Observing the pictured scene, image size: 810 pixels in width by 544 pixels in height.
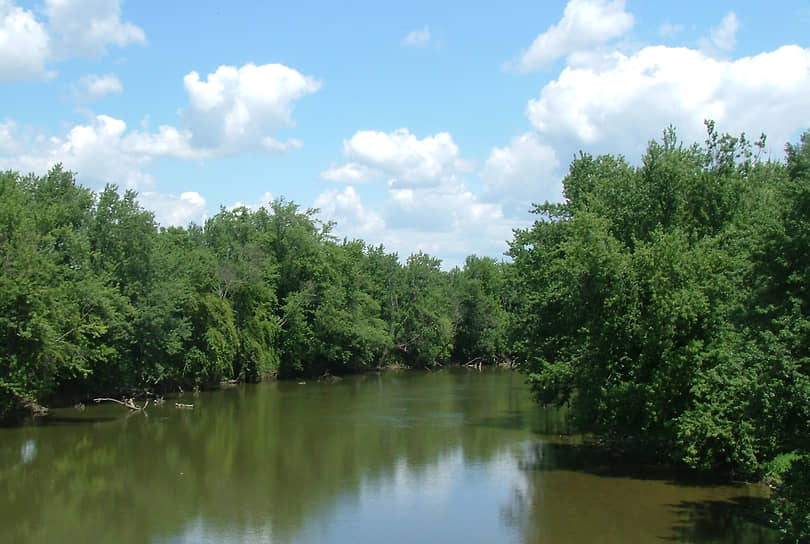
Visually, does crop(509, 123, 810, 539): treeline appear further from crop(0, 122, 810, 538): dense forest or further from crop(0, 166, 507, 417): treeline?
crop(0, 166, 507, 417): treeline

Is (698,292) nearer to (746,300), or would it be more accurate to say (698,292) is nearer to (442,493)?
(746,300)

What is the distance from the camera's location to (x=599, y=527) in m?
18.0

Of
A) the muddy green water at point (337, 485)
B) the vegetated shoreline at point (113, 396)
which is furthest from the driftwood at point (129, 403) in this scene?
the muddy green water at point (337, 485)

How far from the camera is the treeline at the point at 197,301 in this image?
30547 mm

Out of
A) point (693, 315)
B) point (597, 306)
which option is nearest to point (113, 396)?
point (597, 306)

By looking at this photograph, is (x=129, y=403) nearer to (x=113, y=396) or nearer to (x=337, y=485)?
(x=113, y=396)

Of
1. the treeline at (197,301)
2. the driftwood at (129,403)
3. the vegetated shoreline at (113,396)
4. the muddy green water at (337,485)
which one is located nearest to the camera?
the muddy green water at (337,485)

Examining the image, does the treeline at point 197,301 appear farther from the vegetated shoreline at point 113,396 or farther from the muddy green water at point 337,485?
the muddy green water at point 337,485

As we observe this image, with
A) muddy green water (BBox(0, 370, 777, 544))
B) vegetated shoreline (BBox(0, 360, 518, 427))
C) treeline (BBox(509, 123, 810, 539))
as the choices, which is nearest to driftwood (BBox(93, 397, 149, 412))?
vegetated shoreline (BBox(0, 360, 518, 427))

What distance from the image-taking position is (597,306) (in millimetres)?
23656

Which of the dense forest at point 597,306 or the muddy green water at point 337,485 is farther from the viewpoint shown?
the muddy green water at point 337,485

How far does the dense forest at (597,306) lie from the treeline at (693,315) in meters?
0.06

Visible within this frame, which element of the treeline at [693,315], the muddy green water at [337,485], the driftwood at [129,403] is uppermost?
the treeline at [693,315]

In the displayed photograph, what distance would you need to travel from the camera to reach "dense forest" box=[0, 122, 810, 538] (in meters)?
15.4
